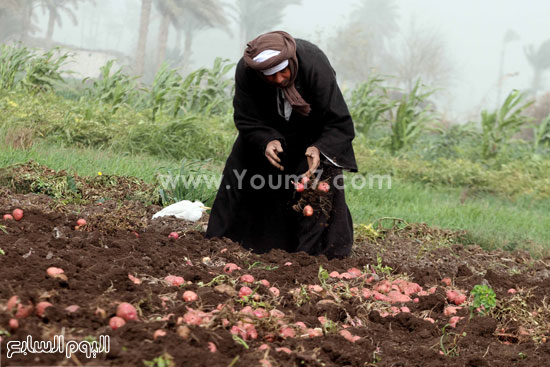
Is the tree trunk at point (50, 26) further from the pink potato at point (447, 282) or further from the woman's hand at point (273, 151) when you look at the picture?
the pink potato at point (447, 282)

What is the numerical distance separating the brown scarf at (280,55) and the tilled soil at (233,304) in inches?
35.4

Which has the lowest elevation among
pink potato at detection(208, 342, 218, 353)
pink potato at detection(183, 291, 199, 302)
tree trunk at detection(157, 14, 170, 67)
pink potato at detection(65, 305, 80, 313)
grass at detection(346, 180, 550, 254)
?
grass at detection(346, 180, 550, 254)

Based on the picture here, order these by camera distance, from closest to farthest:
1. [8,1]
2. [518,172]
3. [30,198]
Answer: [30,198] < [518,172] < [8,1]

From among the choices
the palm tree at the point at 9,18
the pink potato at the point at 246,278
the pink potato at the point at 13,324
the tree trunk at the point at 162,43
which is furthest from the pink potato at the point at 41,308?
the palm tree at the point at 9,18

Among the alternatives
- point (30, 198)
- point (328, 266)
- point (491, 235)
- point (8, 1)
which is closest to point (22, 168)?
point (30, 198)

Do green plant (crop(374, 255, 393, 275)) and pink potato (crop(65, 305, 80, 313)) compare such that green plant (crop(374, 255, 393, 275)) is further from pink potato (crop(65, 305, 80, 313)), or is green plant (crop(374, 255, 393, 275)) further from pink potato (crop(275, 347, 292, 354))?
pink potato (crop(65, 305, 80, 313))

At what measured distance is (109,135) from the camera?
7.52 metres

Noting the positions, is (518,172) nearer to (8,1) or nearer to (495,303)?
(495,303)

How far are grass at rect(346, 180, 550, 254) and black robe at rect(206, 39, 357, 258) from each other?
1546mm

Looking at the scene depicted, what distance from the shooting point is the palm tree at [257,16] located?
233 feet

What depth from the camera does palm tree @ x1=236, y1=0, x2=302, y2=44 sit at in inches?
2800

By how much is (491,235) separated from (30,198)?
3524 millimetres

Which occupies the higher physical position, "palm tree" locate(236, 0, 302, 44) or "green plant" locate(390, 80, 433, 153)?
"palm tree" locate(236, 0, 302, 44)

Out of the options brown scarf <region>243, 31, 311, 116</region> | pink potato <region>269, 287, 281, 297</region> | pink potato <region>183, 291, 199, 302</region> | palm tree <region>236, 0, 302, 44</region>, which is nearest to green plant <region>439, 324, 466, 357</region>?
pink potato <region>269, 287, 281, 297</region>
